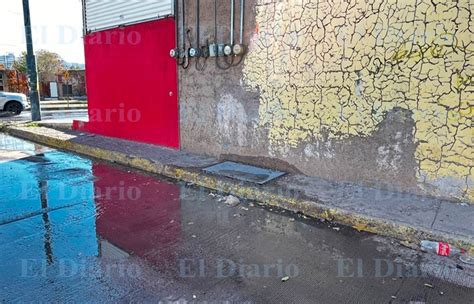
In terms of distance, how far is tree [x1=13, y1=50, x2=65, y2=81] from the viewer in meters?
34.5

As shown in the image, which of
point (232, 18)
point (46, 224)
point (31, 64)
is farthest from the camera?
point (31, 64)

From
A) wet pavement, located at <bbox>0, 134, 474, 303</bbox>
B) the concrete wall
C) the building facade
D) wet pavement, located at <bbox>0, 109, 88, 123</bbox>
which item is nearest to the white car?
wet pavement, located at <bbox>0, 109, 88, 123</bbox>

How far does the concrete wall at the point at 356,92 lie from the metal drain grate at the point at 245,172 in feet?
0.75

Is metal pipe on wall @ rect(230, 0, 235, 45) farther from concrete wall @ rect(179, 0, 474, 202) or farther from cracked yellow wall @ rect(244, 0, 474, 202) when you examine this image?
cracked yellow wall @ rect(244, 0, 474, 202)

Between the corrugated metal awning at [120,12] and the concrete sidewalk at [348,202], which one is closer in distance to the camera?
the concrete sidewalk at [348,202]

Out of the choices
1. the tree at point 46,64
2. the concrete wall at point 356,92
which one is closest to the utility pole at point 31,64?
the concrete wall at point 356,92

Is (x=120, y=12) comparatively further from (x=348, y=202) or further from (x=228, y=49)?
(x=348, y=202)

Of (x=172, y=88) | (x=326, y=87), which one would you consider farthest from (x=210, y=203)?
(x=172, y=88)

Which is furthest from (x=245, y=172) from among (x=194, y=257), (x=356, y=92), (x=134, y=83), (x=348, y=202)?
(x=134, y=83)

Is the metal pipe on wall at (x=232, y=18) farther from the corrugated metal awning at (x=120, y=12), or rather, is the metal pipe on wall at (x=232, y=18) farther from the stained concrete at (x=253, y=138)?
the corrugated metal awning at (x=120, y=12)

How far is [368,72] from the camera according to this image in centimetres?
491

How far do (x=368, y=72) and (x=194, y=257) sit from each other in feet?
11.2

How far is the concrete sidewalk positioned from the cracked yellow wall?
53cm

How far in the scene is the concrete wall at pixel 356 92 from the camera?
4.37 metres
